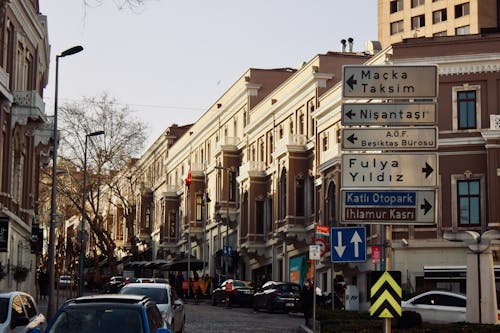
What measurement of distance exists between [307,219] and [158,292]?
3523 cm

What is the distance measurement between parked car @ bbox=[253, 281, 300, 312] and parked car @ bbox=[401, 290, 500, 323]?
41.0 feet

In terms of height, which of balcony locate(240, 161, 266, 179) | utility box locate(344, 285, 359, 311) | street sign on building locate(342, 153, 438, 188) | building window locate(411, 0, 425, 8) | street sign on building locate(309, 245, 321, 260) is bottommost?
utility box locate(344, 285, 359, 311)

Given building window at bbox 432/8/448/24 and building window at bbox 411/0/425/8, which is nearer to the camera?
building window at bbox 432/8/448/24

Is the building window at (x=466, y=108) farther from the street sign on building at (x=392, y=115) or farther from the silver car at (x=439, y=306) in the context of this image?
the street sign on building at (x=392, y=115)

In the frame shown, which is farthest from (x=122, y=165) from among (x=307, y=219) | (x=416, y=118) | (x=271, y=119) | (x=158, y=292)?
(x=416, y=118)

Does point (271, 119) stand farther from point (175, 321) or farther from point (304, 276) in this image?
point (175, 321)

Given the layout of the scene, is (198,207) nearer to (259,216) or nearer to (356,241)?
(259,216)

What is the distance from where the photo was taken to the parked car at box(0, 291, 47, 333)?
55.1 feet

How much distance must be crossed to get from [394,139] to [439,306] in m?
16.9

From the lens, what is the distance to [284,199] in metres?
62.7

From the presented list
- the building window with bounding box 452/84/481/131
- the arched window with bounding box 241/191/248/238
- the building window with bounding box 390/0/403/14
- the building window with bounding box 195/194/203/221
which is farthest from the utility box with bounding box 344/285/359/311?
the building window with bounding box 390/0/403/14

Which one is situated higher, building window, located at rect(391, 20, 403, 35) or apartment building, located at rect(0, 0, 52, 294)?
building window, located at rect(391, 20, 403, 35)

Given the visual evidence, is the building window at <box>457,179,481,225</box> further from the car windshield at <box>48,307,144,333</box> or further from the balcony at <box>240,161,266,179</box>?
the car windshield at <box>48,307,144,333</box>

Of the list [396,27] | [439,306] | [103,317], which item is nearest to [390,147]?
[103,317]
